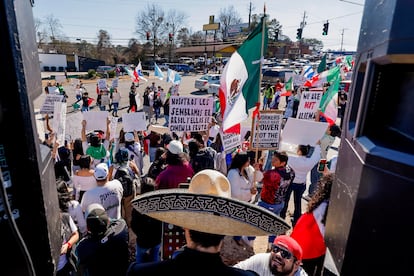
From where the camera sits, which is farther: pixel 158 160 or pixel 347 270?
pixel 158 160

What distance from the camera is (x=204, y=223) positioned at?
1.63 m

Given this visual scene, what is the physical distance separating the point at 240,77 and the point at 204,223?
3.32 m

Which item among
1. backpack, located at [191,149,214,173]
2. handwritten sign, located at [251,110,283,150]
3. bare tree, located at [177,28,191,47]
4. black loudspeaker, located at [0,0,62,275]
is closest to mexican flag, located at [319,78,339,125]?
handwritten sign, located at [251,110,283,150]

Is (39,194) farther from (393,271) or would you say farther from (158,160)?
(158,160)

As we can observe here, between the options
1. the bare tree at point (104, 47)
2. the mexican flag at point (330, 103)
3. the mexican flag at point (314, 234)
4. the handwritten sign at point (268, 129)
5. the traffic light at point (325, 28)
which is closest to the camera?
the mexican flag at point (314, 234)

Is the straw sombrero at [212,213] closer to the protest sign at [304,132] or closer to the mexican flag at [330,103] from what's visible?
the protest sign at [304,132]

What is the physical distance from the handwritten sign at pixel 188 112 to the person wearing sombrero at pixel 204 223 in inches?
172

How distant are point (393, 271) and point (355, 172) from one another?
0.45 meters

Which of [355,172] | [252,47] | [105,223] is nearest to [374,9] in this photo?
[355,172]

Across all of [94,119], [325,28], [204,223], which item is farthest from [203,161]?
[325,28]

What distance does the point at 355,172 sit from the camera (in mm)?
1459

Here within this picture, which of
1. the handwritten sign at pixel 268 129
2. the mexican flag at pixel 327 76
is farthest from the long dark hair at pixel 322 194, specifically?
the mexican flag at pixel 327 76

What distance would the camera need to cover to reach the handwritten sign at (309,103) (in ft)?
23.1

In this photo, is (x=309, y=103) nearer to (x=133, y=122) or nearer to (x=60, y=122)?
(x=133, y=122)
